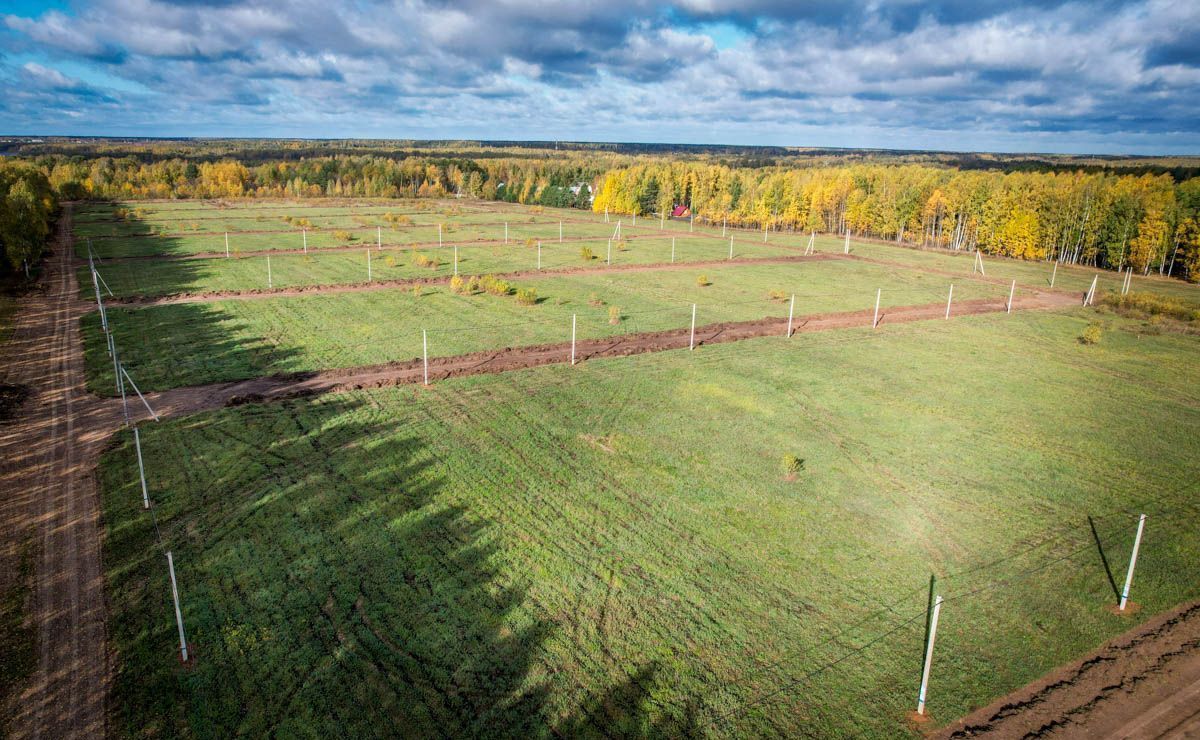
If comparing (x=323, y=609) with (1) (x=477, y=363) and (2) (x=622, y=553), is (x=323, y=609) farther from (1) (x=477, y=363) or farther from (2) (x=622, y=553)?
(1) (x=477, y=363)

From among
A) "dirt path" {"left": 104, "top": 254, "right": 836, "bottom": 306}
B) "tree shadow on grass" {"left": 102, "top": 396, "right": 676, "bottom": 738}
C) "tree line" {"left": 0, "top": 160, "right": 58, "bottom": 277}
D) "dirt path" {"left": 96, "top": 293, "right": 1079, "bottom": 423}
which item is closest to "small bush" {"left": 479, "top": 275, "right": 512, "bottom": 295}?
"dirt path" {"left": 104, "top": 254, "right": 836, "bottom": 306}

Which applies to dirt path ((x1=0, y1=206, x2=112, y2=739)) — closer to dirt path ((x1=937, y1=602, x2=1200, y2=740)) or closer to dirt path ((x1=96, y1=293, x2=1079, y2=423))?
dirt path ((x1=96, y1=293, x2=1079, y2=423))

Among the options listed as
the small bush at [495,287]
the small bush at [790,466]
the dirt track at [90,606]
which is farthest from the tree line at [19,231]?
the small bush at [790,466]

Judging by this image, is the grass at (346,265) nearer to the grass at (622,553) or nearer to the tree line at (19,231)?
the tree line at (19,231)

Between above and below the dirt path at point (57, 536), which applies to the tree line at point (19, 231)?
above

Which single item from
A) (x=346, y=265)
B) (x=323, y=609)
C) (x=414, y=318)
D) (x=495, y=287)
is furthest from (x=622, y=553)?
(x=346, y=265)

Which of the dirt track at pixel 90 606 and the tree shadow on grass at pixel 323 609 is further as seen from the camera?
the dirt track at pixel 90 606
